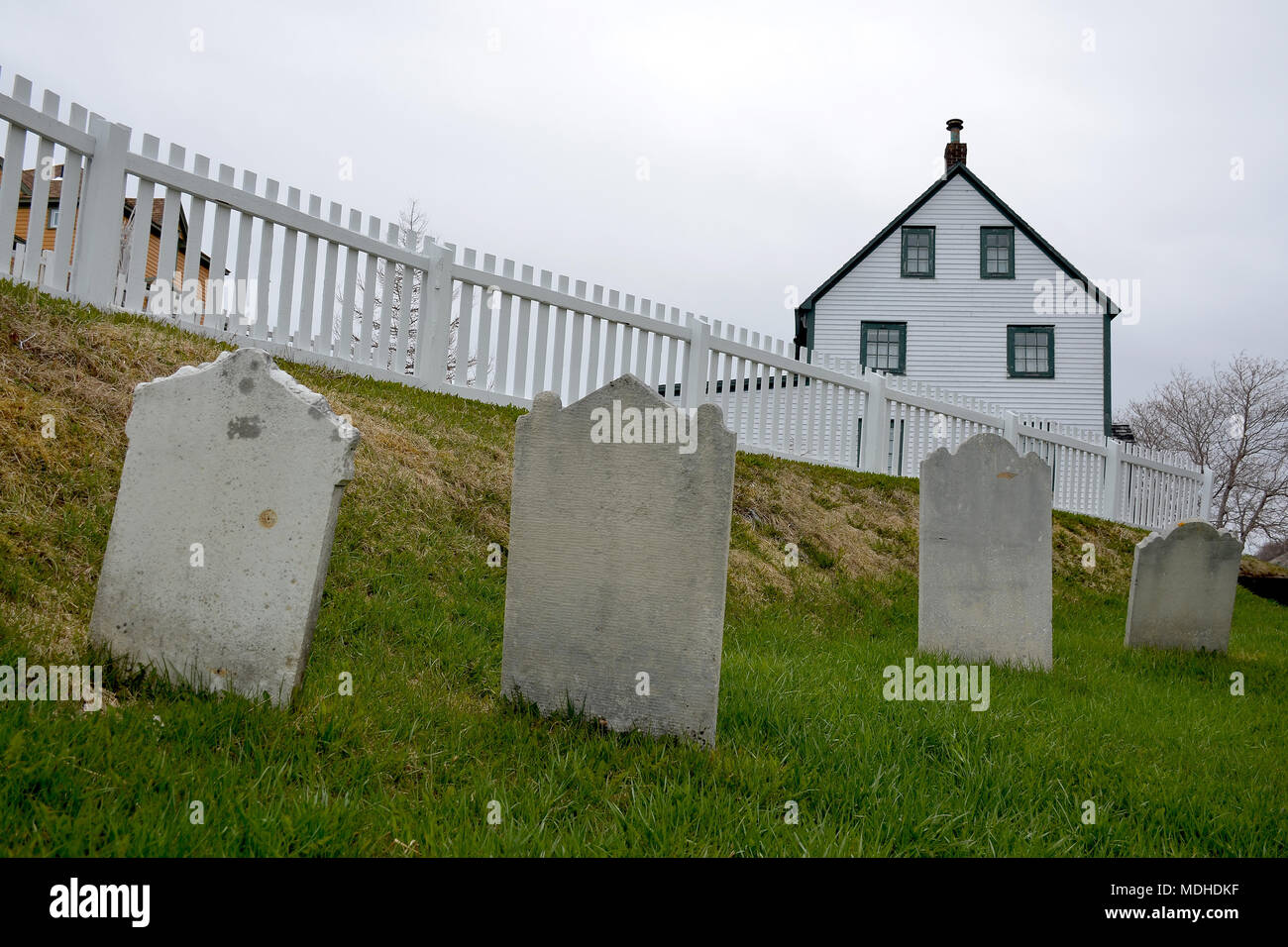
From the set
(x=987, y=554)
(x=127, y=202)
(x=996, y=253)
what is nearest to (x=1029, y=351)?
(x=996, y=253)

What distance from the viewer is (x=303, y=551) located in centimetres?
325

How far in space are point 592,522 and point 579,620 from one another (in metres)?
0.44

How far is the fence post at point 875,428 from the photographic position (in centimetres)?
1200

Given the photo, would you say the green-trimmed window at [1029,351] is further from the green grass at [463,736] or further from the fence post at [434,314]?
the fence post at [434,314]

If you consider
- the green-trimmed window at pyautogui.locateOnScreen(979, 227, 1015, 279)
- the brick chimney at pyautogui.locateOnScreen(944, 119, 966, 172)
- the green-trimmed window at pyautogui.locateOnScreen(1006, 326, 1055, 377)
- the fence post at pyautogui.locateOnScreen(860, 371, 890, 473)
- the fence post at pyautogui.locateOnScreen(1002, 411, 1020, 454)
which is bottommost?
the fence post at pyautogui.locateOnScreen(860, 371, 890, 473)

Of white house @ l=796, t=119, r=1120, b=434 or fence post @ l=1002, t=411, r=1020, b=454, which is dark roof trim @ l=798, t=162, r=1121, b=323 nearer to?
white house @ l=796, t=119, r=1120, b=434

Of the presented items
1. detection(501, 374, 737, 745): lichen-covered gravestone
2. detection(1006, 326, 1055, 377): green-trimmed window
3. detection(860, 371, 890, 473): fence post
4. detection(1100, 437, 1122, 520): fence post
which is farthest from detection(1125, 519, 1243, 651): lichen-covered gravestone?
detection(1006, 326, 1055, 377): green-trimmed window

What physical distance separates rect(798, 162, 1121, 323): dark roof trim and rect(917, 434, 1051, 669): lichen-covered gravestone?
59.7 ft

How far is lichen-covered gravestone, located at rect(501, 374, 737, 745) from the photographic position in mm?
3408

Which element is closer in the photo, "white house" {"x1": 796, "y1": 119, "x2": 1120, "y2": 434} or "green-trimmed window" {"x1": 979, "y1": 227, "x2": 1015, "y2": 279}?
"white house" {"x1": 796, "y1": 119, "x2": 1120, "y2": 434}

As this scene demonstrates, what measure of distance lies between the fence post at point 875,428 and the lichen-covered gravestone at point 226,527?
9.83 metres

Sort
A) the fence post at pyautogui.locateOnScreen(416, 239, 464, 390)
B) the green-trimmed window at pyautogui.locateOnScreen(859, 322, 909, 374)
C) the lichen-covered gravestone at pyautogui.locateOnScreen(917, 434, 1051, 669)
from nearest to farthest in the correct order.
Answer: the lichen-covered gravestone at pyautogui.locateOnScreen(917, 434, 1051, 669) → the fence post at pyautogui.locateOnScreen(416, 239, 464, 390) → the green-trimmed window at pyautogui.locateOnScreen(859, 322, 909, 374)

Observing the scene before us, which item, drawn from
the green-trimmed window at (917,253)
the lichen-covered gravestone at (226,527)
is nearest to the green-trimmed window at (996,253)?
the green-trimmed window at (917,253)
